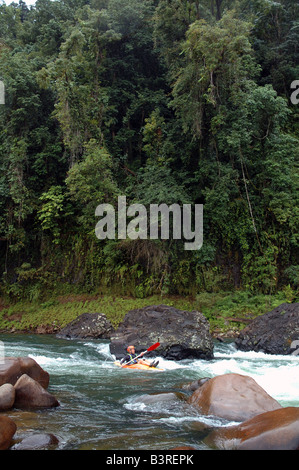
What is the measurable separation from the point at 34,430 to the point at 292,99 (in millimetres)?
20030

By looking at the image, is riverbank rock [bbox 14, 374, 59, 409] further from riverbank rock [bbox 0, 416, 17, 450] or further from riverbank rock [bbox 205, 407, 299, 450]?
riverbank rock [bbox 205, 407, 299, 450]

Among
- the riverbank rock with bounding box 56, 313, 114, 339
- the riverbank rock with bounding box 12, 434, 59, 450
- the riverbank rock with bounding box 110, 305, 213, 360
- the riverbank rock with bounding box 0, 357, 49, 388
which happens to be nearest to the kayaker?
the riverbank rock with bounding box 110, 305, 213, 360

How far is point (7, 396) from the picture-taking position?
486 cm

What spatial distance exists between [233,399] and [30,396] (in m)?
2.74

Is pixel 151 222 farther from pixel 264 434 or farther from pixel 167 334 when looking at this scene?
pixel 264 434

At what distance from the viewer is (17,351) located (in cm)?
978

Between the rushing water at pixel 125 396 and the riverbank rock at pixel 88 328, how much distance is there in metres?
1.68

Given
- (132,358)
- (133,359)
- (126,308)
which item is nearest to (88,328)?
(126,308)

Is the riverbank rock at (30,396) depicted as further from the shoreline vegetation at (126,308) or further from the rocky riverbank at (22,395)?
the shoreline vegetation at (126,308)

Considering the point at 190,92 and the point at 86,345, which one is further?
the point at 190,92

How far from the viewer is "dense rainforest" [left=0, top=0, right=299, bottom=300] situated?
1469cm

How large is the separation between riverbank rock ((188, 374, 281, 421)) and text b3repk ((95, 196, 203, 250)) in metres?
9.53
